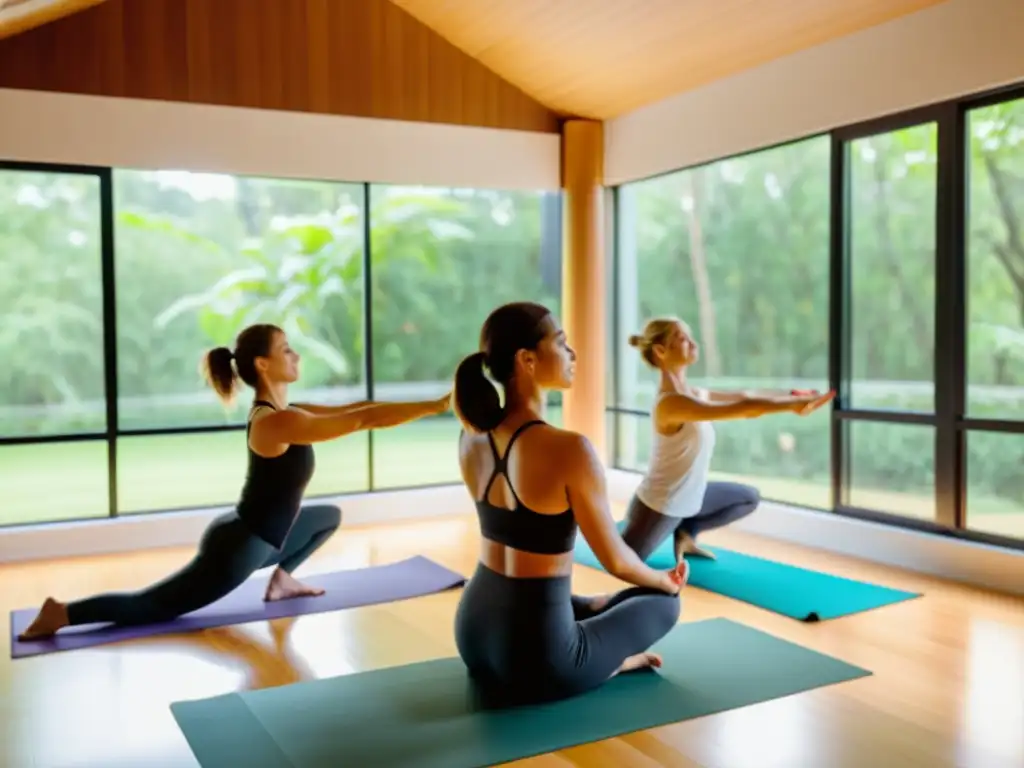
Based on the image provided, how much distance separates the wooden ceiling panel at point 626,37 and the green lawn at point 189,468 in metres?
2.52

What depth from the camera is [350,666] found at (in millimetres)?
3033

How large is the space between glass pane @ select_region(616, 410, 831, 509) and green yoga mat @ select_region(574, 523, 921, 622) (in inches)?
46.1

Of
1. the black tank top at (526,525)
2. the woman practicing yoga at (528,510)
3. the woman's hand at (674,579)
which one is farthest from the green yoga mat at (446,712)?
the black tank top at (526,525)

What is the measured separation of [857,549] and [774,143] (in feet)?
6.75

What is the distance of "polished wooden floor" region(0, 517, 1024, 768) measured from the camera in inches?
92.7

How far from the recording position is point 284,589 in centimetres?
385

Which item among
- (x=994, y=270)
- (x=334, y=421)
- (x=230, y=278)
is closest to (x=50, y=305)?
(x=230, y=278)

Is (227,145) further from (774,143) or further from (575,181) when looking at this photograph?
(774,143)

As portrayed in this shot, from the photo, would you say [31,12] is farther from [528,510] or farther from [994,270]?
[994,270]

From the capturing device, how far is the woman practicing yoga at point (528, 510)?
2.43 m

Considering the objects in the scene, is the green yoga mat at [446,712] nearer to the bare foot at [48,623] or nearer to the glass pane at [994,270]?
the bare foot at [48,623]

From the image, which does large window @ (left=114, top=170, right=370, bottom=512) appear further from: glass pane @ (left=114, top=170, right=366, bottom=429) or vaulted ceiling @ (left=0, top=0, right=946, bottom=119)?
vaulted ceiling @ (left=0, top=0, right=946, bottom=119)

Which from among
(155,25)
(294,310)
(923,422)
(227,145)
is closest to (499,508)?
(923,422)

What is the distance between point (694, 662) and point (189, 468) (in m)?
9.69
